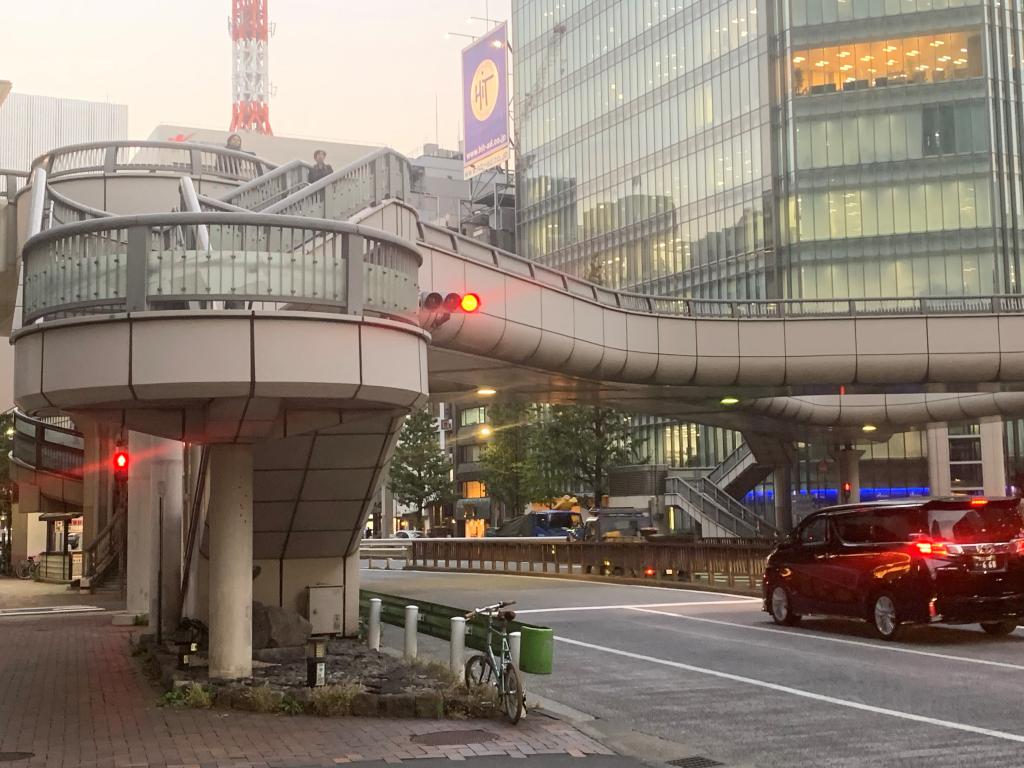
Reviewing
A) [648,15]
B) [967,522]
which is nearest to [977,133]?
[648,15]

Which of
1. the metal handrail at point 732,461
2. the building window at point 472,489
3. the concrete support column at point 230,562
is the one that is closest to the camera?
the concrete support column at point 230,562

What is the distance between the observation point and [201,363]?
10.3 meters

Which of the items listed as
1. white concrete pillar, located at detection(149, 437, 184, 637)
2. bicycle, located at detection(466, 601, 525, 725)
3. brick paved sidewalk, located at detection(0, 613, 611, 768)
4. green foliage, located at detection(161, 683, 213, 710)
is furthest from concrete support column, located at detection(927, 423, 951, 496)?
green foliage, located at detection(161, 683, 213, 710)

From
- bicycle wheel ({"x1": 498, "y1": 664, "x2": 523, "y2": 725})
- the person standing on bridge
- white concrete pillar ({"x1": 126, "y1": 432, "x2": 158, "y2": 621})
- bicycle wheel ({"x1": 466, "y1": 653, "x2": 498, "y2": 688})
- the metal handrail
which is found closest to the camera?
bicycle wheel ({"x1": 498, "y1": 664, "x2": 523, "y2": 725})

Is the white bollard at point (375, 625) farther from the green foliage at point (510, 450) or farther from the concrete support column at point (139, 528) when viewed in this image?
the green foliage at point (510, 450)

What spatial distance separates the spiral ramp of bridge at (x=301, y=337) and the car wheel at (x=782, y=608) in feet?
22.8

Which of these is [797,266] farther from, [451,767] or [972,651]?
[451,767]

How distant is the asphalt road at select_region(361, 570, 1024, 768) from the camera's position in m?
9.81

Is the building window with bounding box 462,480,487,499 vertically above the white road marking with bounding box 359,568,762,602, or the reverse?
the building window with bounding box 462,480,487,499

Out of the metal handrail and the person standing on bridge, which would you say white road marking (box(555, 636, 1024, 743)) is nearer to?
the person standing on bridge

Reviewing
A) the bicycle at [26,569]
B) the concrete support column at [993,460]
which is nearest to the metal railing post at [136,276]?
the bicycle at [26,569]

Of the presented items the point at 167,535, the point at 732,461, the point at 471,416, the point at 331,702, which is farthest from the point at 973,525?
the point at 471,416

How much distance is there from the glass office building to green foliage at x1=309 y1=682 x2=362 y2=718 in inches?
1999

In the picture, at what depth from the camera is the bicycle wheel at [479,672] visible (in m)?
11.6
